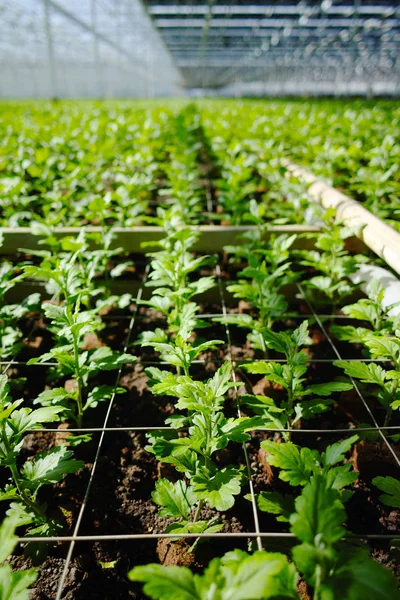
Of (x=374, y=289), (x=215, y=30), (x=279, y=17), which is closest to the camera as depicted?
(x=374, y=289)

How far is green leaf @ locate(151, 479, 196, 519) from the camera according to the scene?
4.26ft

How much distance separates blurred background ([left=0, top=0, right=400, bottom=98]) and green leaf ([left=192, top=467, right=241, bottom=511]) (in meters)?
13.6

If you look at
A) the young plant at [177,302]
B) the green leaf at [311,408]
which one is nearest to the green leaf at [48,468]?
the young plant at [177,302]

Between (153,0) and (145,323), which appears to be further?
(153,0)

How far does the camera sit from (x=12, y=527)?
2.89 ft

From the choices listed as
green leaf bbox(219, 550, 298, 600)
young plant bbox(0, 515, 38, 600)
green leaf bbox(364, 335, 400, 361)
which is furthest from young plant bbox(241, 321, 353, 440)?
young plant bbox(0, 515, 38, 600)

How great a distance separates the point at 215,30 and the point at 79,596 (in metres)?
25.3

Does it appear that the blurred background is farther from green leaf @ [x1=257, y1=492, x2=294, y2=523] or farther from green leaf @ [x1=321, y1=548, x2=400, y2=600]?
green leaf @ [x1=321, y1=548, x2=400, y2=600]

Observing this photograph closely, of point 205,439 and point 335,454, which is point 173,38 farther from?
point 335,454

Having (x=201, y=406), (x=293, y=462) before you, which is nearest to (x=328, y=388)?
(x=293, y=462)

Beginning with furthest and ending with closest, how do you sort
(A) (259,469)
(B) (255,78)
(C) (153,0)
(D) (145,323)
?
1. (B) (255,78)
2. (C) (153,0)
3. (D) (145,323)
4. (A) (259,469)

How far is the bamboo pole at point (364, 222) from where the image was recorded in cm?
225

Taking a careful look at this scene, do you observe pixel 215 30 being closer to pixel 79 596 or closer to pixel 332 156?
pixel 332 156

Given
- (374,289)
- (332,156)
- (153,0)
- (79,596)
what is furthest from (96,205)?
(153,0)
